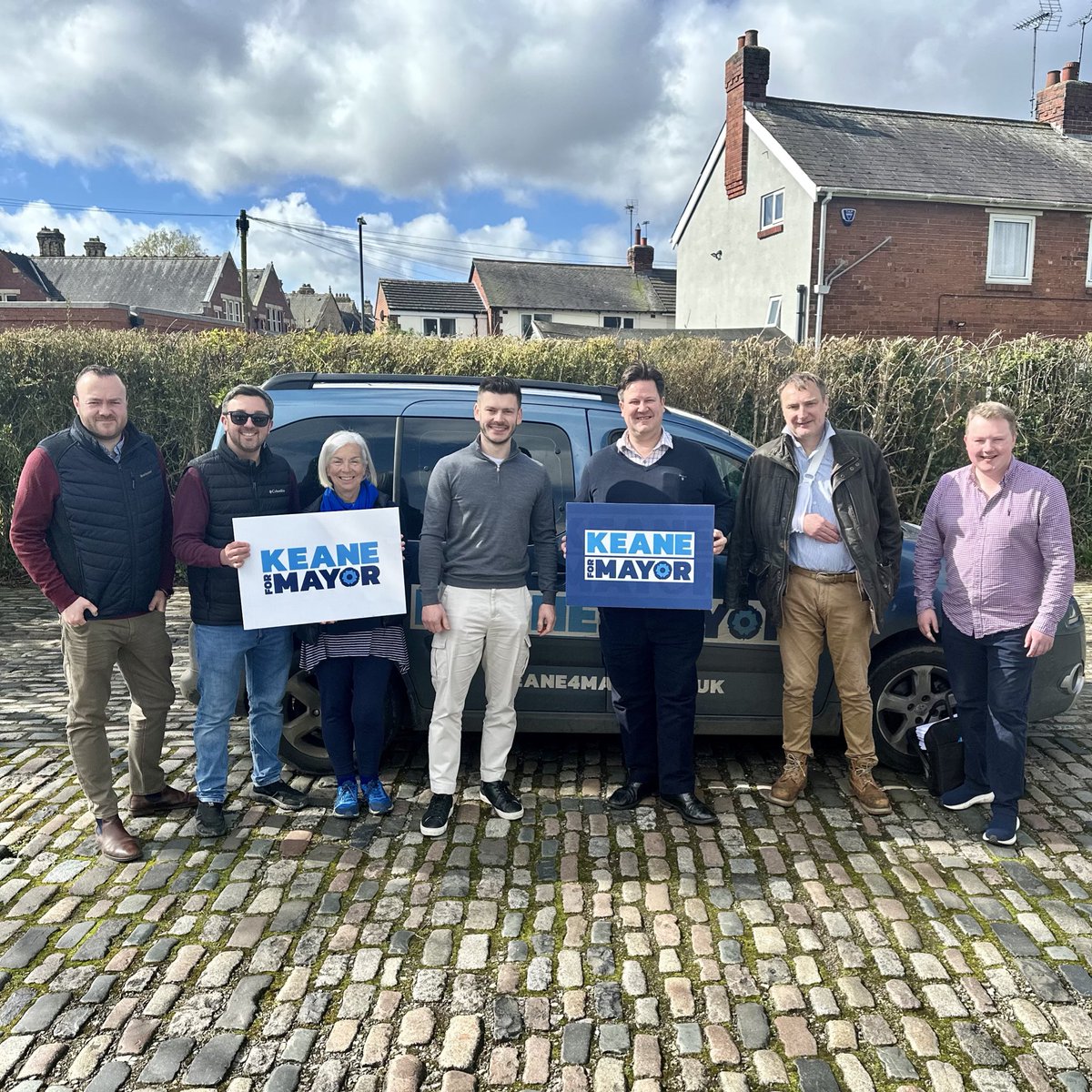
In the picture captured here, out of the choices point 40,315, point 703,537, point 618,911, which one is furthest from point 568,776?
point 40,315

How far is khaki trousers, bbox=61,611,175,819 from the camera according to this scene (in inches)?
140

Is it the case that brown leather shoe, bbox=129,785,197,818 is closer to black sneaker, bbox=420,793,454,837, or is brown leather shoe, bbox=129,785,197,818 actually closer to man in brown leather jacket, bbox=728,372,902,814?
black sneaker, bbox=420,793,454,837

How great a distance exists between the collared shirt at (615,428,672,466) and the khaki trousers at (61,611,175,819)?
2.16 meters

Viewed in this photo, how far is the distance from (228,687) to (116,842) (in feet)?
2.52

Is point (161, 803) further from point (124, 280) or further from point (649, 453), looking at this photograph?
point (124, 280)

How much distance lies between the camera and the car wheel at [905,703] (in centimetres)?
438

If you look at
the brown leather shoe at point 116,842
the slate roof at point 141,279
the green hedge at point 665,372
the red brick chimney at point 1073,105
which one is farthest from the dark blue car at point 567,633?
the slate roof at point 141,279

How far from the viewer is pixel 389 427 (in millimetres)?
4254

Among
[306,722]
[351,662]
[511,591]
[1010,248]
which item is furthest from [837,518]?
[1010,248]

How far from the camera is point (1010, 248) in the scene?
21.1 m

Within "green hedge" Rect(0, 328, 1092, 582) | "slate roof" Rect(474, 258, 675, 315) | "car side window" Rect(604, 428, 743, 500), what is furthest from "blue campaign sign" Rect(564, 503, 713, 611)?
"slate roof" Rect(474, 258, 675, 315)

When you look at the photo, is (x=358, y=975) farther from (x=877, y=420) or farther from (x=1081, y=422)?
(x=1081, y=422)

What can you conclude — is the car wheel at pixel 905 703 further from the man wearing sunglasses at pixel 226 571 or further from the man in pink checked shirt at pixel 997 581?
the man wearing sunglasses at pixel 226 571

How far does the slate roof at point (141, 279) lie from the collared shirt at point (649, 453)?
142 feet
